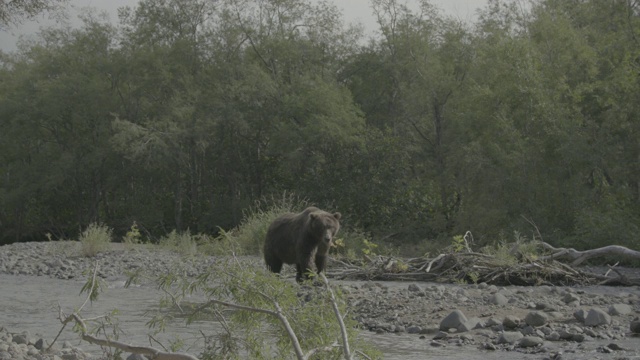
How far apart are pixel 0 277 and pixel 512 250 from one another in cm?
1085

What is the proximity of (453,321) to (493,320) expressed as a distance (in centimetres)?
56

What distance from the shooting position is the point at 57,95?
125ft

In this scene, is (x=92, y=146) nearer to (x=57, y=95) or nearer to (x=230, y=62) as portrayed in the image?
(x=57, y=95)

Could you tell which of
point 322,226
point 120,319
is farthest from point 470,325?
point 120,319

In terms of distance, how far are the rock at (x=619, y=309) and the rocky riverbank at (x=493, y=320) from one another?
13 millimetres

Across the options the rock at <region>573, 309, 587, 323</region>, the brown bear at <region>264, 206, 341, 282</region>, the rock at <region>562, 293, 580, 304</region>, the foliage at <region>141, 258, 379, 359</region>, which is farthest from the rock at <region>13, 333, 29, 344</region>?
the rock at <region>562, 293, 580, 304</region>

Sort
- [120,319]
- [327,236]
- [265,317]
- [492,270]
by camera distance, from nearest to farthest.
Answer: [265,317] < [120,319] < [327,236] < [492,270]

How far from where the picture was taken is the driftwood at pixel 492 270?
44.6 feet

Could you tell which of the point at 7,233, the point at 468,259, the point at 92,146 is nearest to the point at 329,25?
the point at 92,146

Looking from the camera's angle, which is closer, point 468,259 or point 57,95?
point 468,259

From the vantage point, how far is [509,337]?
342 inches

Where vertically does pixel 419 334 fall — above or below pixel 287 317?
below

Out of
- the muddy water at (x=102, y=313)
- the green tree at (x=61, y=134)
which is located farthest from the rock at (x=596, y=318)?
the green tree at (x=61, y=134)

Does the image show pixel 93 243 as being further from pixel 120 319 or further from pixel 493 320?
pixel 493 320
